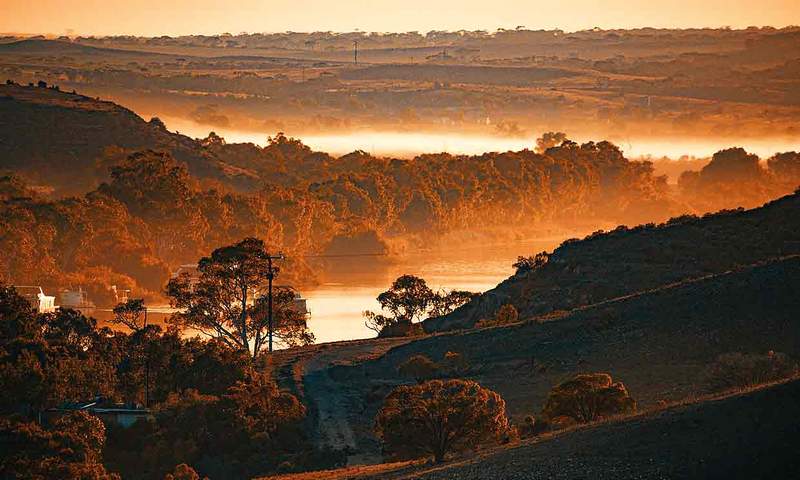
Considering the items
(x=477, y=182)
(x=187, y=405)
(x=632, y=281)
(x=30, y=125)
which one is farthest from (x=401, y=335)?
(x=30, y=125)

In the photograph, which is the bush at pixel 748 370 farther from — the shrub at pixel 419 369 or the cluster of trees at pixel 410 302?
the cluster of trees at pixel 410 302

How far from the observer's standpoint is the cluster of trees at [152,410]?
34.4m

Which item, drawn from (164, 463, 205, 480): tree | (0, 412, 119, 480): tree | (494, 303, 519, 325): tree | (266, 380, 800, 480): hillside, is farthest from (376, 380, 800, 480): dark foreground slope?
(494, 303, 519, 325): tree

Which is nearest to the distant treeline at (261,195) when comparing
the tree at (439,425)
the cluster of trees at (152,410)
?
the cluster of trees at (152,410)

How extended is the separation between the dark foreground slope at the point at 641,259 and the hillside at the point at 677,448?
2721cm

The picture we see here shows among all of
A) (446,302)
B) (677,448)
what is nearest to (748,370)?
(677,448)

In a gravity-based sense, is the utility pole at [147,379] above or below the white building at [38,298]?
below

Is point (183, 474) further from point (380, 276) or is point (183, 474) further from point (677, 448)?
point (380, 276)

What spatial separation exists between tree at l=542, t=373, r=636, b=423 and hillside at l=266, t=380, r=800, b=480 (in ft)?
19.0

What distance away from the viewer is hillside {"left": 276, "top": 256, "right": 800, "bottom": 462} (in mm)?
43000

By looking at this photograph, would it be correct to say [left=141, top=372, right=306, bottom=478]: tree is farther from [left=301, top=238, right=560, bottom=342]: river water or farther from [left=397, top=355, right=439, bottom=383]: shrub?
[left=301, top=238, right=560, bottom=342]: river water

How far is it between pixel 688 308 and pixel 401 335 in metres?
15.8

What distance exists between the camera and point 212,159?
142125 millimetres

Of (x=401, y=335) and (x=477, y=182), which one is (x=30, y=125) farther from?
(x=401, y=335)
